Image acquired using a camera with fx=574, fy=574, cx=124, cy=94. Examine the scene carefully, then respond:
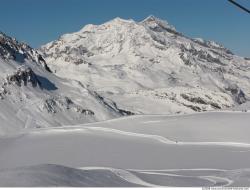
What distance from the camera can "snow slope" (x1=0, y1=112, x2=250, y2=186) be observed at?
11.4 m

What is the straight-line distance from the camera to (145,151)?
717 inches

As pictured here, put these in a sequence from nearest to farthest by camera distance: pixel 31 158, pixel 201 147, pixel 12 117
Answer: pixel 31 158
pixel 201 147
pixel 12 117

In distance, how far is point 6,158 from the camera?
59.1 ft

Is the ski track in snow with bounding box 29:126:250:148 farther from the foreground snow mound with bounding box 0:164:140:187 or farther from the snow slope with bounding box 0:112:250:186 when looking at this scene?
the foreground snow mound with bounding box 0:164:140:187

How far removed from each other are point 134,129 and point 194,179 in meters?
11.3

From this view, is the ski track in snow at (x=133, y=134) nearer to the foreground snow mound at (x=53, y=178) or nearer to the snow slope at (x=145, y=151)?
the snow slope at (x=145, y=151)

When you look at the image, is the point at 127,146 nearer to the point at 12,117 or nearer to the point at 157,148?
the point at 157,148

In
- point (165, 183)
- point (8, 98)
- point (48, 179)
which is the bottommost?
point (48, 179)

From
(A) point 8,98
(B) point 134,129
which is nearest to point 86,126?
(B) point 134,129

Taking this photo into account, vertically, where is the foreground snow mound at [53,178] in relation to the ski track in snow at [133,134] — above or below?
below

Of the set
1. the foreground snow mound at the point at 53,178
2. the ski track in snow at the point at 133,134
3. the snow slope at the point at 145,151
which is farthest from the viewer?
the ski track in snow at the point at 133,134

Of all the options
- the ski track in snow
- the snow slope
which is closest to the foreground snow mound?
the snow slope

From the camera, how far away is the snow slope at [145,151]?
37.4 ft

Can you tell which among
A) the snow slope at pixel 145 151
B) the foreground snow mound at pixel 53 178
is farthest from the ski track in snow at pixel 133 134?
the foreground snow mound at pixel 53 178
